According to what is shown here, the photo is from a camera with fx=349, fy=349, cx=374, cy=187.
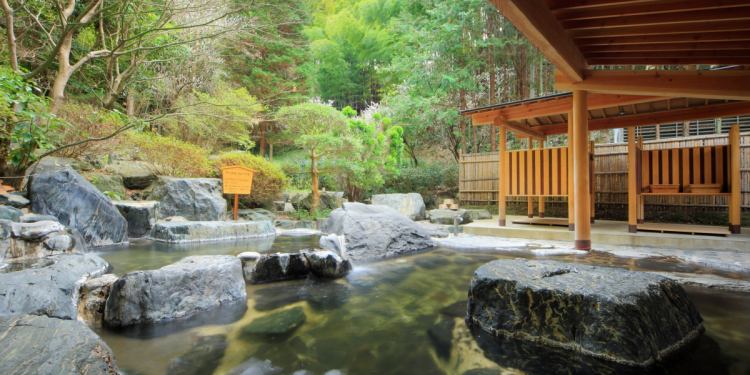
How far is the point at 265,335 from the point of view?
2.93m

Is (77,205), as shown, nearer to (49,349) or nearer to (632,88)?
(49,349)

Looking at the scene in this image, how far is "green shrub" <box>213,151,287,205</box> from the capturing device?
1042 centimetres

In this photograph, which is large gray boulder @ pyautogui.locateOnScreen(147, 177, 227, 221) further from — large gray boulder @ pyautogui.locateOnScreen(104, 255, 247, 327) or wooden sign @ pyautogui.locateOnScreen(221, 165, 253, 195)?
large gray boulder @ pyautogui.locateOnScreen(104, 255, 247, 327)

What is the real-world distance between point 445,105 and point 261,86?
8.91 m

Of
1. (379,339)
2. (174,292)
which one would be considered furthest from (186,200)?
(379,339)

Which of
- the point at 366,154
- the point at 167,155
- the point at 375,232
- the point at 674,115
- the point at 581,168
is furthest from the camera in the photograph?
the point at 366,154

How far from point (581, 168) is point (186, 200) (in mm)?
8514

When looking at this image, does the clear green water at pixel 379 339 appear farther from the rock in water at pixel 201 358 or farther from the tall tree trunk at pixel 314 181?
the tall tree trunk at pixel 314 181

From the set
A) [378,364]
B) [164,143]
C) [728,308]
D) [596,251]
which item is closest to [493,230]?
[596,251]

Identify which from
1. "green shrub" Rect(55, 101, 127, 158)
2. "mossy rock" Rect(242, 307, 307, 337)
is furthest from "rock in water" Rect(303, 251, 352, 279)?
"green shrub" Rect(55, 101, 127, 158)

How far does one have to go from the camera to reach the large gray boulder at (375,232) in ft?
20.0

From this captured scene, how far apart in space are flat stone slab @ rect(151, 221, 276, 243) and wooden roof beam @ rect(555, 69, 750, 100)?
6.69 metres

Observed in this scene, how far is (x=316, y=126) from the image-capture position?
10.2 m

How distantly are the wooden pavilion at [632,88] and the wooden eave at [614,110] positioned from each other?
0.06 ft
